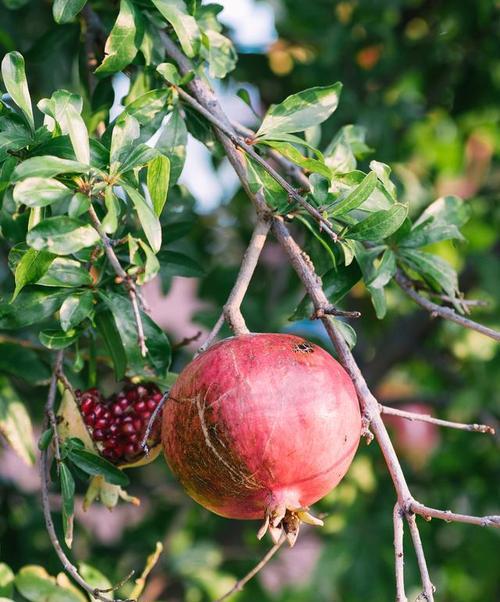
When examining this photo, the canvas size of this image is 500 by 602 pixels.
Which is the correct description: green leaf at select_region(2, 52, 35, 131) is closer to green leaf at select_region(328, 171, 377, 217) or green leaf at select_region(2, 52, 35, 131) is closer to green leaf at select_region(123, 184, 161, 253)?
green leaf at select_region(123, 184, 161, 253)

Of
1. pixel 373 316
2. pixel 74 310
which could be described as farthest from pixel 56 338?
pixel 373 316


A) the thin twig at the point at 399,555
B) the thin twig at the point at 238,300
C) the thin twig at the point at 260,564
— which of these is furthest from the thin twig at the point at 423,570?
the thin twig at the point at 238,300

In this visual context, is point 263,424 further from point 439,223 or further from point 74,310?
point 439,223

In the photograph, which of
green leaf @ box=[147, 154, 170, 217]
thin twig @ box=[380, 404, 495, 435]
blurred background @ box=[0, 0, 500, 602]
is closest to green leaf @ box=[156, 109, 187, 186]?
green leaf @ box=[147, 154, 170, 217]

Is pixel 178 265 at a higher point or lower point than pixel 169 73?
lower

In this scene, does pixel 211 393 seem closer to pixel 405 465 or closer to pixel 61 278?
pixel 61 278

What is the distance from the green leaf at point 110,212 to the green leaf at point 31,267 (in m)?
0.09

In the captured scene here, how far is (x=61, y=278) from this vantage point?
34.8 inches

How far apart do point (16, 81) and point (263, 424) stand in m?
0.41

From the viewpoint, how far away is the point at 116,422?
38.3 inches

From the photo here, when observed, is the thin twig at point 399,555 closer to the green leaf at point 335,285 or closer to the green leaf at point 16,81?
the green leaf at point 335,285

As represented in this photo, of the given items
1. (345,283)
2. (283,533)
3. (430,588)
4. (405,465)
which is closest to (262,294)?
(405,465)

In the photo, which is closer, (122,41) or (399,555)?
(399,555)

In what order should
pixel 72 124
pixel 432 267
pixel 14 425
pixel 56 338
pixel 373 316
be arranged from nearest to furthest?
1. pixel 72 124
2. pixel 56 338
3. pixel 432 267
4. pixel 14 425
5. pixel 373 316
